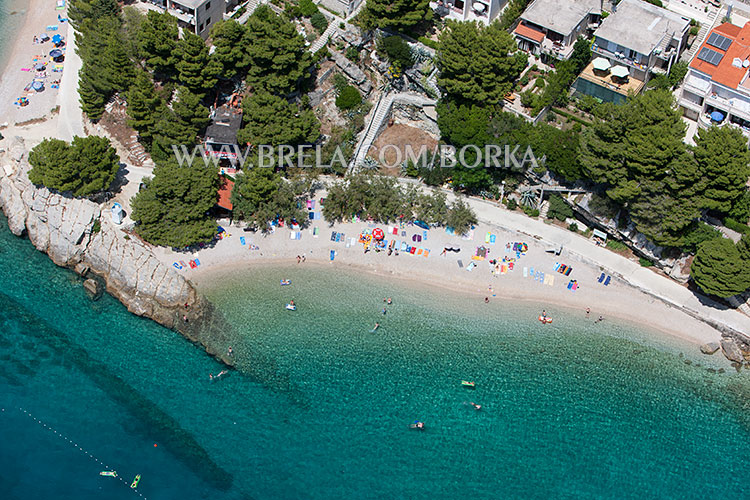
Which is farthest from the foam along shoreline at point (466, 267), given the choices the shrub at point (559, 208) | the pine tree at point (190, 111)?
the pine tree at point (190, 111)

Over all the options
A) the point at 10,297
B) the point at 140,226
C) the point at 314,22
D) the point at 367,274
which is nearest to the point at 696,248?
the point at 367,274

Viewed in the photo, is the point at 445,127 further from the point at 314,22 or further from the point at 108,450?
the point at 108,450

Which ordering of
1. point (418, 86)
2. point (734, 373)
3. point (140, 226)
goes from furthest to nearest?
point (418, 86)
point (140, 226)
point (734, 373)

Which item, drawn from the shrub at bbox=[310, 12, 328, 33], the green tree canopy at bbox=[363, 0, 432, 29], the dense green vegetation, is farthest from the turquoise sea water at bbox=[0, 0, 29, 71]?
the dense green vegetation

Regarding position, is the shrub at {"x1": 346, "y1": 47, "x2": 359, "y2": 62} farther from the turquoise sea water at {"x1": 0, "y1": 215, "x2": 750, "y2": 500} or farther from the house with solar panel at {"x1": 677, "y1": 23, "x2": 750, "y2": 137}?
the house with solar panel at {"x1": 677, "y1": 23, "x2": 750, "y2": 137}

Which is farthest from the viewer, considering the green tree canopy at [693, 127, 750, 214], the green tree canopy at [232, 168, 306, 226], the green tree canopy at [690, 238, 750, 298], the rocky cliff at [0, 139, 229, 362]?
the green tree canopy at [232, 168, 306, 226]

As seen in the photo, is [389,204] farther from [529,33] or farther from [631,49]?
[631,49]
